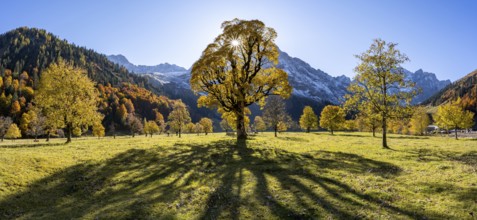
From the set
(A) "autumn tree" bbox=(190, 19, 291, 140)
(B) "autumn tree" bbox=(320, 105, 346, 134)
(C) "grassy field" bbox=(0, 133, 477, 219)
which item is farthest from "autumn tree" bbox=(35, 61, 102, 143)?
(B) "autumn tree" bbox=(320, 105, 346, 134)

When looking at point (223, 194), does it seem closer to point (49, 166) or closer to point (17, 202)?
point (17, 202)

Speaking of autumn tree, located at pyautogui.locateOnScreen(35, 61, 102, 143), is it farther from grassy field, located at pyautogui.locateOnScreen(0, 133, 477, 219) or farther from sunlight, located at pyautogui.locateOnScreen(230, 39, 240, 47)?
sunlight, located at pyautogui.locateOnScreen(230, 39, 240, 47)

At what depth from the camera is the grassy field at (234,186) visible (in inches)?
637

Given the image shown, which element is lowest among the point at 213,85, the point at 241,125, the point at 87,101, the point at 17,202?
the point at 17,202

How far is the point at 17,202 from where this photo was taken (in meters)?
19.2

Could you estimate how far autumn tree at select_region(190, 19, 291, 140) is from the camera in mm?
45469

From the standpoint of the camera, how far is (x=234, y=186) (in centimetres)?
2161

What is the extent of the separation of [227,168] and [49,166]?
16007 millimetres

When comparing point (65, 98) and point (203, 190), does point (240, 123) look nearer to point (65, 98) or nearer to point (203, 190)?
point (65, 98)

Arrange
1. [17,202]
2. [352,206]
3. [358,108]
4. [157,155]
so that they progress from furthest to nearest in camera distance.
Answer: [358,108], [157,155], [17,202], [352,206]

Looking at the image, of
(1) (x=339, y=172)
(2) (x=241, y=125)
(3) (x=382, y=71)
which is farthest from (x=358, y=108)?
(1) (x=339, y=172)

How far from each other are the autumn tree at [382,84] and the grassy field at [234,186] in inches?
460

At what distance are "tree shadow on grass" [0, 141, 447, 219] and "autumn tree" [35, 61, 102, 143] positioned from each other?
1793 cm

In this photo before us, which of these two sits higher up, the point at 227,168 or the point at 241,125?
the point at 241,125
